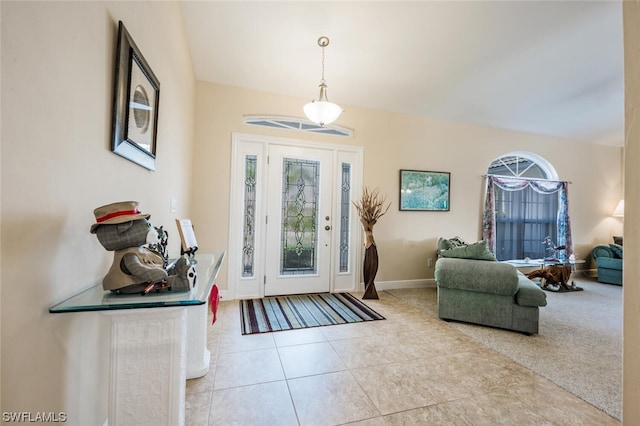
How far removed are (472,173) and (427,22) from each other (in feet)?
9.30

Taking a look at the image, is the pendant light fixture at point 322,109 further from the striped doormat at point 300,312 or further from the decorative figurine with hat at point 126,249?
the striped doormat at point 300,312

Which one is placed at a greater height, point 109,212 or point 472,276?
point 109,212

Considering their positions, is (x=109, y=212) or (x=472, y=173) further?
(x=472, y=173)

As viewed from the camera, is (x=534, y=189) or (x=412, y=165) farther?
(x=534, y=189)

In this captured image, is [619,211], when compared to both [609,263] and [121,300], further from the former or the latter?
[121,300]

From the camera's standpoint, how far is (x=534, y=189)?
516cm

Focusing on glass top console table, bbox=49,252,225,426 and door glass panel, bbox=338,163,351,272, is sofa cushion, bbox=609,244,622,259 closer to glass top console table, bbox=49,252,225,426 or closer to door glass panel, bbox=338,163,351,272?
door glass panel, bbox=338,163,351,272

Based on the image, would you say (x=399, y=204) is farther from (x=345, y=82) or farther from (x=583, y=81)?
(x=583, y=81)

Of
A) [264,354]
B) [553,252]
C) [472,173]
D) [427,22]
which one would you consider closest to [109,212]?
[264,354]

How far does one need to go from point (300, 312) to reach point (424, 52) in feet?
11.1

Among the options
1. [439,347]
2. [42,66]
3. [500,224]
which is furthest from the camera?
[500,224]

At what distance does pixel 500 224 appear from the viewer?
4953 mm

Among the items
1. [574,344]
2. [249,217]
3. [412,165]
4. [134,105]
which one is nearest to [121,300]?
[134,105]
